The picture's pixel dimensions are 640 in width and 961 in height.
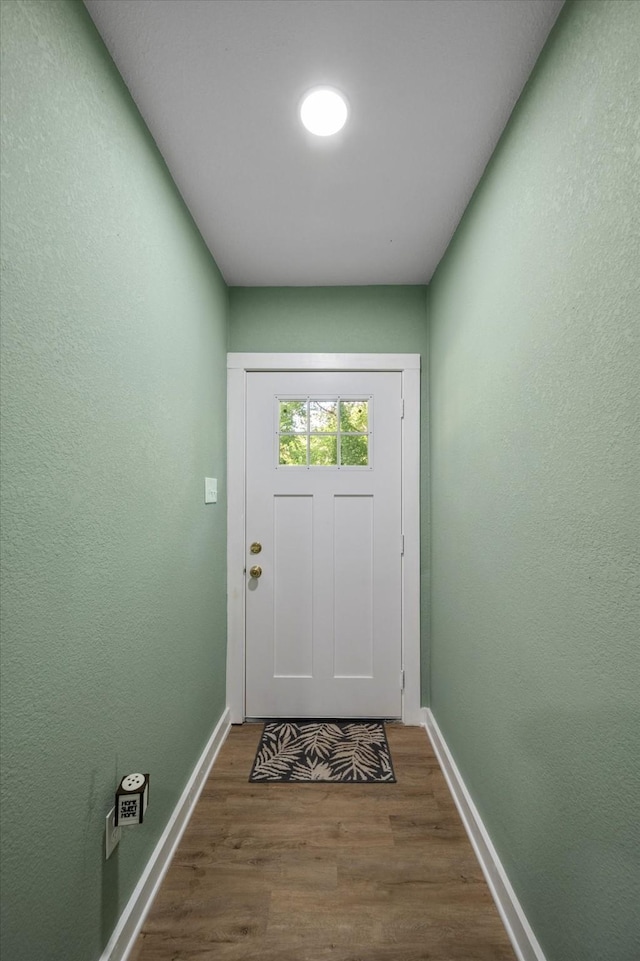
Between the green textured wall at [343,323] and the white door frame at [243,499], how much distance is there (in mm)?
58

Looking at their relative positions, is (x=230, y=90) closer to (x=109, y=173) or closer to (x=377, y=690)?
(x=109, y=173)

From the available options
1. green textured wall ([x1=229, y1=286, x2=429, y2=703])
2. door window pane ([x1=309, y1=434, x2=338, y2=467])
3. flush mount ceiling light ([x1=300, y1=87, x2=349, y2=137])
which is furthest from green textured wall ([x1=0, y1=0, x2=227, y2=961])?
door window pane ([x1=309, y1=434, x2=338, y2=467])

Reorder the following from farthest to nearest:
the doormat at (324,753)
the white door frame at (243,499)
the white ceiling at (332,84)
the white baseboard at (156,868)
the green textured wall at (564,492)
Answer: the white door frame at (243,499), the doormat at (324,753), the white baseboard at (156,868), the white ceiling at (332,84), the green textured wall at (564,492)

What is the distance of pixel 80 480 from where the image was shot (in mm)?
1032

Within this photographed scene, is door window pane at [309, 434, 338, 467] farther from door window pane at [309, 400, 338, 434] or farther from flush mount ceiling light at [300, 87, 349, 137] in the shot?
flush mount ceiling light at [300, 87, 349, 137]

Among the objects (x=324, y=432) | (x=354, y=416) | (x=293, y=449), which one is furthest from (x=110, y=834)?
(x=354, y=416)

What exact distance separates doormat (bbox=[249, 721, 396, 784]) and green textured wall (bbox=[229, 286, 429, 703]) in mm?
1633

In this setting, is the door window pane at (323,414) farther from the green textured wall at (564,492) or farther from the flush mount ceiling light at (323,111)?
the flush mount ceiling light at (323,111)

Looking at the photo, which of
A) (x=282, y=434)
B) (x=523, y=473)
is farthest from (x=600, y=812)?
(x=282, y=434)

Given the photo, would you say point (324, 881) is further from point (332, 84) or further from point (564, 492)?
point (332, 84)

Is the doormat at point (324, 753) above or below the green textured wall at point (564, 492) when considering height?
below

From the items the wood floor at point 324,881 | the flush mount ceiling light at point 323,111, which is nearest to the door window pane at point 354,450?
the flush mount ceiling light at point 323,111

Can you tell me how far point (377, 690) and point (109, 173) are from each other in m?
2.50

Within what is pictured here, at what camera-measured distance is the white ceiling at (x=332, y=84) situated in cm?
106
